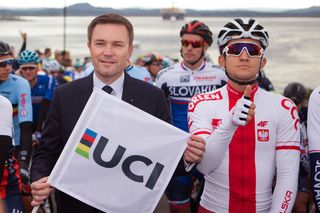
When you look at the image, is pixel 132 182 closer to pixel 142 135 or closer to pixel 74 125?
pixel 142 135

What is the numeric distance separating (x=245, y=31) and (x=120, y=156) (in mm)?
1242

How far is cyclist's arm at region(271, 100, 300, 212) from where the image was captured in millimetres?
3104

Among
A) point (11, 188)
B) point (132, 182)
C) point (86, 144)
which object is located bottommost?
point (11, 188)

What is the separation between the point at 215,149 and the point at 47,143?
1.14 metres

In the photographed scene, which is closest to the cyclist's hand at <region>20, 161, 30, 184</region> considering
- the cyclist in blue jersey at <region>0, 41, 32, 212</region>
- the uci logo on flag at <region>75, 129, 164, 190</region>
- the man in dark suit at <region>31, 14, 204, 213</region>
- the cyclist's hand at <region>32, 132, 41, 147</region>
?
Result: the cyclist in blue jersey at <region>0, 41, 32, 212</region>

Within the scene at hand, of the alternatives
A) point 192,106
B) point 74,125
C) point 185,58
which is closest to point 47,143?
point 74,125

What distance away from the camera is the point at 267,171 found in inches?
128

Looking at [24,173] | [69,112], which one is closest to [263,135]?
[69,112]

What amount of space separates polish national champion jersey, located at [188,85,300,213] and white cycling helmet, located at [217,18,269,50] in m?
0.35

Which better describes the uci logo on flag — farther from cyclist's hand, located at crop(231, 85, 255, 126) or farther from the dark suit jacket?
cyclist's hand, located at crop(231, 85, 255, 126)

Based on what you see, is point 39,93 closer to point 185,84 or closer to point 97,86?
point 185,84

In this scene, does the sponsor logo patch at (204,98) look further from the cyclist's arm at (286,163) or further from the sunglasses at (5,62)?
the sunglasses at (5,62)

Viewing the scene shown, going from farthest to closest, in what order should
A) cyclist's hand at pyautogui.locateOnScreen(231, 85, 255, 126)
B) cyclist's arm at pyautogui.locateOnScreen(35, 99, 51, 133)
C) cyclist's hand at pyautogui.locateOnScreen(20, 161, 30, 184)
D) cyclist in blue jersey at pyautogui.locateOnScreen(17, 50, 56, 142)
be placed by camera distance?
1. cyclist in blue jersey at pyautogui.locateOnScreen(17, 50, 56, 142)
2. cyclist's arm at pyautogui.locateOnScreen(35, 99, 51, 133)
3. cyclist's hand at pyautogui.locateOnScreen(20, 161, 30, 184)
4. cyclist's hand at pyautogui.locateOnScreen(231, 85, 255, 126)

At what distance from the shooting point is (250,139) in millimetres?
3258
